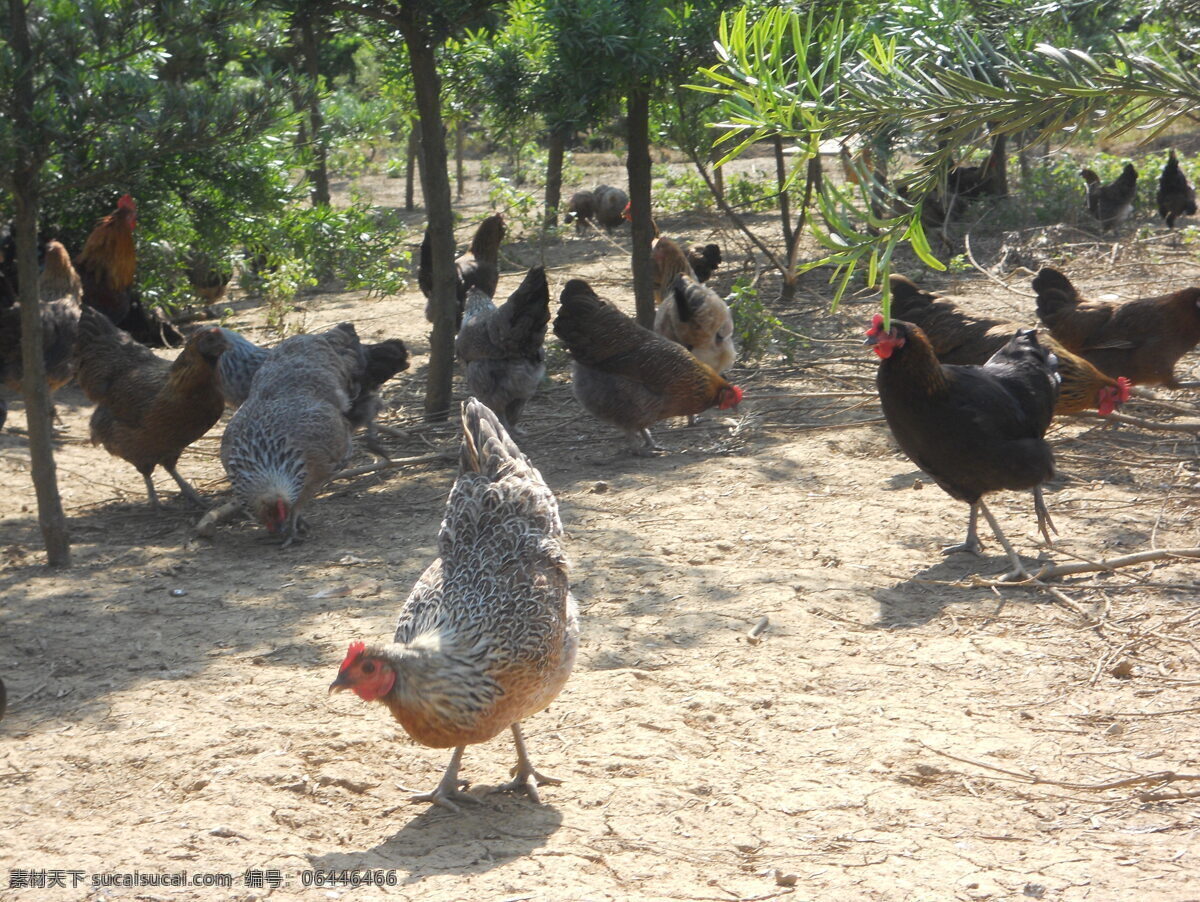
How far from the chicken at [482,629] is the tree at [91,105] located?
2.60 m

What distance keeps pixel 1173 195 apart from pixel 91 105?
15373mm

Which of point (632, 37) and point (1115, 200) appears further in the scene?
point (1115, 200)

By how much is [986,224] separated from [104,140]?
530 inches

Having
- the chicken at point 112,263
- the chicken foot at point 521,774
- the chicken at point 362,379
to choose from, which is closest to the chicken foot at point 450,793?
the chicken foot at point 521,774

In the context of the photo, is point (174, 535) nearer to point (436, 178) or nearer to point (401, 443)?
point (401, 443)

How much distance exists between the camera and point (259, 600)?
6004 mm

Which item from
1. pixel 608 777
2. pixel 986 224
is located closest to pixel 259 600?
pixel 608 777

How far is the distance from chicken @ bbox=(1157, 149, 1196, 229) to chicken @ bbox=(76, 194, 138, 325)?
1414 centimetres

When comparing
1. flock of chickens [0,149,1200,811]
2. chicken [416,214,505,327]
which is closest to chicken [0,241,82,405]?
flock of chickens [0,149,1200,811]

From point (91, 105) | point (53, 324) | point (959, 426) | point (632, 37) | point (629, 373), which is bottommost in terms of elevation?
point (959, 426)

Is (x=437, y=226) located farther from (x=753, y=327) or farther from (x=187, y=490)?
(x=753, y=327)

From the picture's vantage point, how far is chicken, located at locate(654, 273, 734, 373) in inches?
368

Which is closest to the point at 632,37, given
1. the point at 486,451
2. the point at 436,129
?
the point at 436,129

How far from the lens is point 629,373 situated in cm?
834
